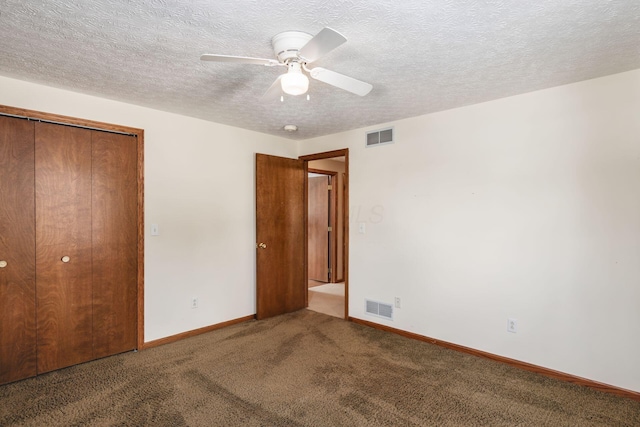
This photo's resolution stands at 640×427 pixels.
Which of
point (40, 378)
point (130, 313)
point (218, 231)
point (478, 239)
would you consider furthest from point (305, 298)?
point (40, 378)

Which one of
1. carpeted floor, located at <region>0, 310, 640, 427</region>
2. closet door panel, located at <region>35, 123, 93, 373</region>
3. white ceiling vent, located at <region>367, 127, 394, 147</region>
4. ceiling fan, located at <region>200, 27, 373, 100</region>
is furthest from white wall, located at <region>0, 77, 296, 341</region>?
ceiling fan, located at <region>200, 27, 373, 100</region>

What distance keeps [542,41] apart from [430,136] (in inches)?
Result: 56.2

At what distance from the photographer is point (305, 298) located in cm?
452

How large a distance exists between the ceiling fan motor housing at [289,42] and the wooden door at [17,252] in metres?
2.18

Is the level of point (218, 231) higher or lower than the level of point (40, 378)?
higher

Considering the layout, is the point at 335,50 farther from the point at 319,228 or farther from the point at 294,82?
the point at 319,228

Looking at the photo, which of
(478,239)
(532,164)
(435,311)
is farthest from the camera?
(435,311)

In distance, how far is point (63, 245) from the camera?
2.65 m

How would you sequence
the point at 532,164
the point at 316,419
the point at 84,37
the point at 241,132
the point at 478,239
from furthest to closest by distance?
the point at 241,132, the point at 478,239, the point at 532,164, the point at 316,419, the point at 84,37

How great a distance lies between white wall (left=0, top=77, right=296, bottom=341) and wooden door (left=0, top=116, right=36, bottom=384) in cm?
33

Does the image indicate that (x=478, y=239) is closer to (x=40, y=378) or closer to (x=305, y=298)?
(x=305, y=298)

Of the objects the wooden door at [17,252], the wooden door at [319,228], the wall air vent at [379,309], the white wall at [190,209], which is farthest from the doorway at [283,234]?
the wooden door at [17,252]

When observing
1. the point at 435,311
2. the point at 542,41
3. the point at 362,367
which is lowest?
the point at 362,367

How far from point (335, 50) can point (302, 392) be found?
2.36 meters
